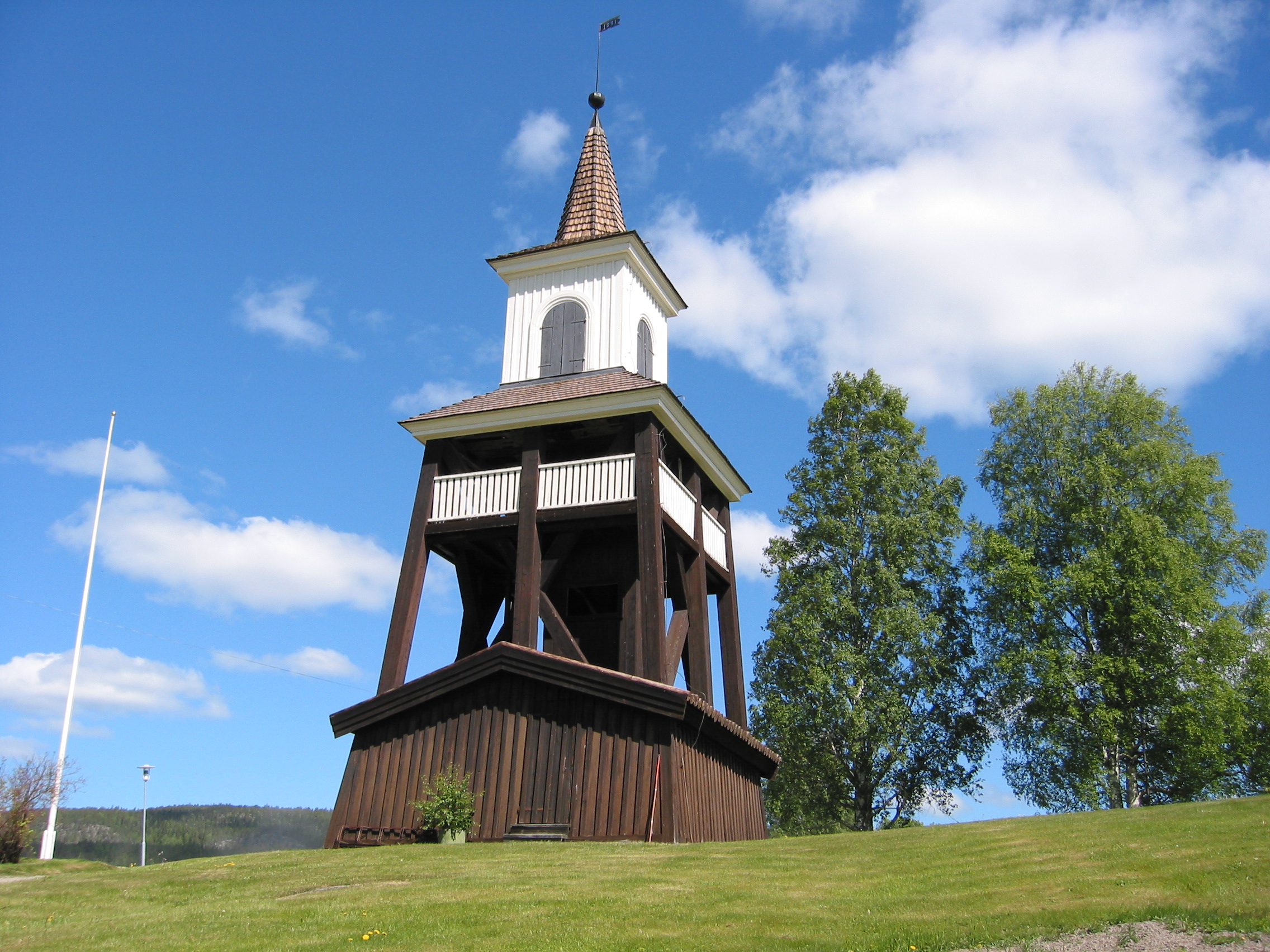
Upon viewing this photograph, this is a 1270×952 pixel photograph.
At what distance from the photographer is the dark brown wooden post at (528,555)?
18.6 m

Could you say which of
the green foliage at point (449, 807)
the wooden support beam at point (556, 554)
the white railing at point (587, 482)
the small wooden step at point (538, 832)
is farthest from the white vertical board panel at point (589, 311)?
the small wooden step at point (538, 832)

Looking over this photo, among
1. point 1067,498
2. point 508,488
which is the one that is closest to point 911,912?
point 508,488

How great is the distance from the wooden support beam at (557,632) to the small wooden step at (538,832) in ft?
9.94

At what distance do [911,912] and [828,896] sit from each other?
1.11 m

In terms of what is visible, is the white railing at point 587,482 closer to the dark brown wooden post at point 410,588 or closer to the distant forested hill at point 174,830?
the dark brown wooden post at point 410,588

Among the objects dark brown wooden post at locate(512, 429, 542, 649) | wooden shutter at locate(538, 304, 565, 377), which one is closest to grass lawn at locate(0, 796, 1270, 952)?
dark brown wooden post at locate(512, 429, 542, 649)

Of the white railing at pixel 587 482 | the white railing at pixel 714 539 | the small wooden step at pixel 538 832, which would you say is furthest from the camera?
the white railing at pixel 714 539

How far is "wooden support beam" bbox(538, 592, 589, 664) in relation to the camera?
18719 millimetres

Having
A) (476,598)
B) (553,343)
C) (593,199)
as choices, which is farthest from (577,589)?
(593,199)

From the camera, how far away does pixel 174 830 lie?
68.5m

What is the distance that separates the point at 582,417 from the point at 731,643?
5912 mm

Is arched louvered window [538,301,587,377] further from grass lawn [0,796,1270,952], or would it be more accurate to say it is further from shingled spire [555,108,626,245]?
grass lawn [0,796,1270,952]

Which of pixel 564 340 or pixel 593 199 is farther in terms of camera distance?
pixel 593 199

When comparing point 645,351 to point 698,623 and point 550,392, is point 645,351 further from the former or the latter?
point 698,623
